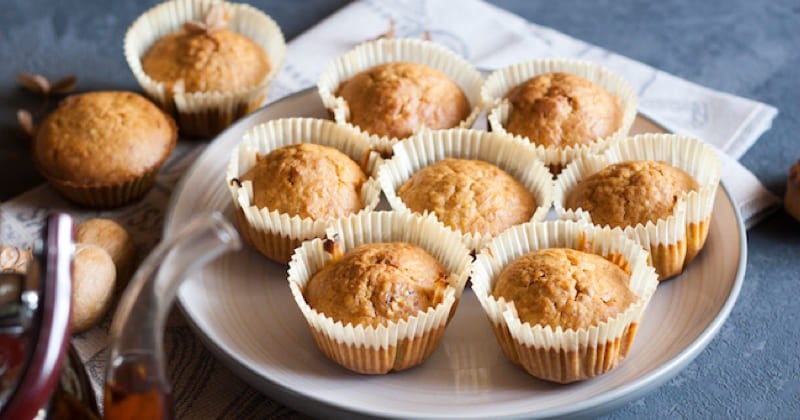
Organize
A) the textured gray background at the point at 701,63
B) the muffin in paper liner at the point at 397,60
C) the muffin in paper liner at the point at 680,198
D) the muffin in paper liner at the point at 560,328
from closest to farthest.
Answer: the muffin in paper liner at the point at 560,328 < the muffin in paper liner at the point at 680,198 < the textured gray background at the point at 701,63 < the muffin in paper liner at the point at 397,60

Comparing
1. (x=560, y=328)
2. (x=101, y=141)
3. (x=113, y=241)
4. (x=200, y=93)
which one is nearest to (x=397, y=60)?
(x=200, y=93)

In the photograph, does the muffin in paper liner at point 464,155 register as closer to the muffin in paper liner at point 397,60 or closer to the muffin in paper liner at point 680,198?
the muffin in paper liner at point 680,198

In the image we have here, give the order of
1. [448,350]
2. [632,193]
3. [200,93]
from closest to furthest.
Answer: [448,350], [632,193], [200,93]

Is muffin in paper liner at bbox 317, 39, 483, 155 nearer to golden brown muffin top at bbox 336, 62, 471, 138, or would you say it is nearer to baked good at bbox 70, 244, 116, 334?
golden brown muffin top at bbox 336, 62, 471, 138

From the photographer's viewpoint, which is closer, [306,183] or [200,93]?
[306,183]

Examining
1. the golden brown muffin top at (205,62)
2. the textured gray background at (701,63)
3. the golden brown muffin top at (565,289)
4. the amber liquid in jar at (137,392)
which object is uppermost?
the amber liquid in jar at (137,392)

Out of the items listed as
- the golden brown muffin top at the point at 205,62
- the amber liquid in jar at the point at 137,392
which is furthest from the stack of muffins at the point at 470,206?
the amber liquid in jar at the point at 137,392

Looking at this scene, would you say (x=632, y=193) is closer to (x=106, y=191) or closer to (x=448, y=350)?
(x=448, y=350)
